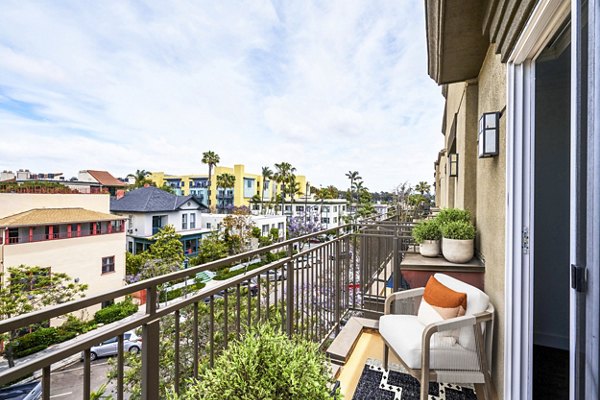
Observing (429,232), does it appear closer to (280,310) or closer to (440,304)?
(440,304)

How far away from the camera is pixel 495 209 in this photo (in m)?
2.10

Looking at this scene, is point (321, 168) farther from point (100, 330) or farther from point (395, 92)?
point (100, 330)

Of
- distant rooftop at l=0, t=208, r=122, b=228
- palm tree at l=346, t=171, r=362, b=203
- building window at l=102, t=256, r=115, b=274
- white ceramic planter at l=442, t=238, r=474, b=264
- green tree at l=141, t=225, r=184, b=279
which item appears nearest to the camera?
white ceramic planter at l=442, t=238, r=474, b=264

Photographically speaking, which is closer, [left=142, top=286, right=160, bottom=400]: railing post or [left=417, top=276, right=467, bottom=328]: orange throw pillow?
[left=142, top=286, right=160, bottom=400]: railing post

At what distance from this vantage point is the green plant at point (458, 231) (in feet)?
8.74

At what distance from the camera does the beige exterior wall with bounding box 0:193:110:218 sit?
14.1m

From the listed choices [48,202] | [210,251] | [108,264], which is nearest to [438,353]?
[108,264]

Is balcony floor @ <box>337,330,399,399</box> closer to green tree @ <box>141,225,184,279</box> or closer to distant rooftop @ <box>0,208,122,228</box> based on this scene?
green tree @ <box>141,225,184,279</box>

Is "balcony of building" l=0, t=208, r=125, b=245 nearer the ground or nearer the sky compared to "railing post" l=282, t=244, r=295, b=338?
nearer the ground

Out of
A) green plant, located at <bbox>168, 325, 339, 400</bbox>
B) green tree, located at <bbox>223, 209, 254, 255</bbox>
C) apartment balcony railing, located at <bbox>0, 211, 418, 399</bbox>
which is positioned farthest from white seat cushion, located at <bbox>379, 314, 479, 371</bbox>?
green tree, located at <bbox>223, 209, 254, 255</bbox>

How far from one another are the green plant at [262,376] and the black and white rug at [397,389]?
1.23m

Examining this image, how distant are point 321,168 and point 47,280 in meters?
33.2

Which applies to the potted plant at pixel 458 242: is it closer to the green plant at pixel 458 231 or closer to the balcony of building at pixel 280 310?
the green plant at pixel 458 231

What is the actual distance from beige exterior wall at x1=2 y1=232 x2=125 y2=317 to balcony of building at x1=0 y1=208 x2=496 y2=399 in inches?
512
